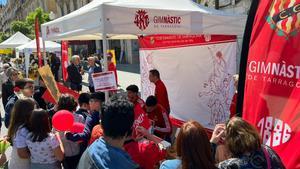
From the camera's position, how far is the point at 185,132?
2.20 meters

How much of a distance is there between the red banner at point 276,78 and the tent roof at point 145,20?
2.14 m

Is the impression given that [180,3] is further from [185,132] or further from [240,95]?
[185,132]

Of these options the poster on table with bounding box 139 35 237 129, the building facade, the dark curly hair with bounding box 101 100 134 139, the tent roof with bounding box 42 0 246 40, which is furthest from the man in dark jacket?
the building facade

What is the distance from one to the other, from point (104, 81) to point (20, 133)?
1658 mm

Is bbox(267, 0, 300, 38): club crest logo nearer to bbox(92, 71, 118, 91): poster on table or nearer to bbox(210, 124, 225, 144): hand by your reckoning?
bbox(210, 124, 225, 144): hand

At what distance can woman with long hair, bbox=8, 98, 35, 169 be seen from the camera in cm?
352

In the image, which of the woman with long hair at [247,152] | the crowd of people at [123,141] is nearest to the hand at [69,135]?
the crowd of people at [123,141]

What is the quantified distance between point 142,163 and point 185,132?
849 millimetres

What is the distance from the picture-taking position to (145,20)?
5.09 meters

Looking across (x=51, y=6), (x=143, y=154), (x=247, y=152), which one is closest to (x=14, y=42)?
(x=143, y=154)

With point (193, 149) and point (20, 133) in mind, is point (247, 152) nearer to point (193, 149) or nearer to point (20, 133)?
point (193, 149)

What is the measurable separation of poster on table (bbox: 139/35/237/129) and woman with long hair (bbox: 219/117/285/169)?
4.45 metres

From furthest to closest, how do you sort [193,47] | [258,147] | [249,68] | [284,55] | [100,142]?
[193,47] → [249,68] → [284,55] → [258,147] → [100,142]

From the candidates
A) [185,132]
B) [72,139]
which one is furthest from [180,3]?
[185,132]
